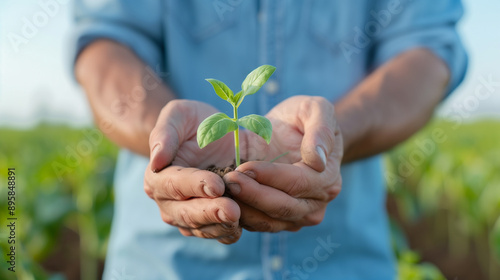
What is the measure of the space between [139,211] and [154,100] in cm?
30

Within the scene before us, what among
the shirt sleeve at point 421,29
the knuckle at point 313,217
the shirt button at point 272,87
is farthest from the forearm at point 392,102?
the knuckle at point 313,217

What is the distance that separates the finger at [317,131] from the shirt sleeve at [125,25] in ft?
1.87

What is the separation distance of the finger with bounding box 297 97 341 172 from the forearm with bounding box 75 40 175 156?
375 millimetres

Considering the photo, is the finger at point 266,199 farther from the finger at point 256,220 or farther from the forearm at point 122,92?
the forearm at point 122,92

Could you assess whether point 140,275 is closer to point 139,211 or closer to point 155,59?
point 139,211

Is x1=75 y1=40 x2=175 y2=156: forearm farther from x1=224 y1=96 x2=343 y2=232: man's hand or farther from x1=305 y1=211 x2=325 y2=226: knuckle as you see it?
x1=305 y1=211 x2=325 y2=226: knuckle

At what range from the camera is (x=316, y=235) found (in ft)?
4.02

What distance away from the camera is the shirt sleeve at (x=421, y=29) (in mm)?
1348

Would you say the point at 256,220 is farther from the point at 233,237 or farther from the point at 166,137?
the point at 166,137

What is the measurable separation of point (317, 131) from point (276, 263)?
1.72ft

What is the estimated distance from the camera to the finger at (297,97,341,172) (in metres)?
0.74

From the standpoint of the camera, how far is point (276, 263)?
1184 millimetres

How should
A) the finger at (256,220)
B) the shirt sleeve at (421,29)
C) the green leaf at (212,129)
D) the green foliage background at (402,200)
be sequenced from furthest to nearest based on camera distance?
the green foliage background at (402,200) < the shirt sleeve at (421,29) < the finger at (256,220) < the green leaf at (212,129)

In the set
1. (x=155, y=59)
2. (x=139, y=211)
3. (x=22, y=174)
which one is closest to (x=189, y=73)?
(x=155, y=59)
